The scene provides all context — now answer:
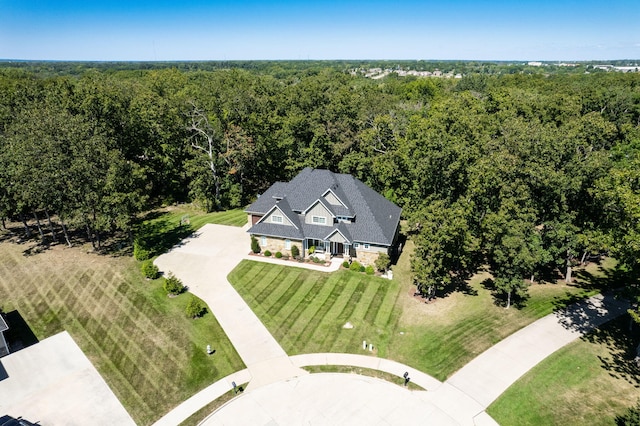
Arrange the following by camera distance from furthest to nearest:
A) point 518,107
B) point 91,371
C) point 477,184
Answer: point 518,107, point 477,184, point 91,371

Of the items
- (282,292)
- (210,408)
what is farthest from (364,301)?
(210,408)

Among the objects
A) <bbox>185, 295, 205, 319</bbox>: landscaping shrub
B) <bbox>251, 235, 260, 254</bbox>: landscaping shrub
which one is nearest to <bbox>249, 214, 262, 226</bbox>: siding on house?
<bbox>251, 235, 260, 254</bbox>: landscaping shrub

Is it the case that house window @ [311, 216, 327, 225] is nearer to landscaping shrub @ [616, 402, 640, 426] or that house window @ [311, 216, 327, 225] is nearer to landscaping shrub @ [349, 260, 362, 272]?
landscaping shrub @ [349, 260, 362, 272]

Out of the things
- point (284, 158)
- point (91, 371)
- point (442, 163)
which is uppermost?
point (442, 163)

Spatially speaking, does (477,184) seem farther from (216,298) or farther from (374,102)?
(374,102)

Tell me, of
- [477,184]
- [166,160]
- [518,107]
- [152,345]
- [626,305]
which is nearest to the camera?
[152,345]

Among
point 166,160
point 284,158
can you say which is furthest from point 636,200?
point 166,160

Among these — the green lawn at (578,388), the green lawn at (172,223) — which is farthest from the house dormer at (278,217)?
the green lawn at (578,388)
